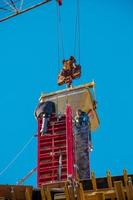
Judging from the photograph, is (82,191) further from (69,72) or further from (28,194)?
(69,72)

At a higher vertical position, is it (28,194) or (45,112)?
(45,112)

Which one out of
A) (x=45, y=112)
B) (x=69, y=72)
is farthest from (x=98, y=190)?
(x=69, y=72)

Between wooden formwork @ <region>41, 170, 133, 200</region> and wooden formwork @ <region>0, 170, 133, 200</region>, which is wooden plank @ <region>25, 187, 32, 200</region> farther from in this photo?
wooden formwork @ <region>41, 170, 133, 200</region>

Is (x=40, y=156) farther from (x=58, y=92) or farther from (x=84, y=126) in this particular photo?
(x=58, y=92)

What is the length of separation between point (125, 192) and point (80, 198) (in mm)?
1448

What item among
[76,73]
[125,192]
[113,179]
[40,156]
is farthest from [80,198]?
[76,73]

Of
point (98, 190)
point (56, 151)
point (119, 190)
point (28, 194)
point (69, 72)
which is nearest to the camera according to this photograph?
point (119, 190)

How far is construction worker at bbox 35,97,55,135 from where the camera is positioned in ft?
159

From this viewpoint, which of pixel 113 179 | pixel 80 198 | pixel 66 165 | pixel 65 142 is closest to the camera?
pixel 80 198

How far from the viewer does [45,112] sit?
4934 cm

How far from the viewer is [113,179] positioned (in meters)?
14.6

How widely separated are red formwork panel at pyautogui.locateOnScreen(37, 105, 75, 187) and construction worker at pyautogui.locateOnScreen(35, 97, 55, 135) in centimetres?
54

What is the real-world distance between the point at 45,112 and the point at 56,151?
18.9 feet

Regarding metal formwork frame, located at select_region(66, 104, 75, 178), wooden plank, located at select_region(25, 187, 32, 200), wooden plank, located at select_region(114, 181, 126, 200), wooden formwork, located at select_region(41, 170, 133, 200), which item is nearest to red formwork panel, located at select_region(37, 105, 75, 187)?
metal formwork frame, located at select_region(66, 104, 75, 178)
